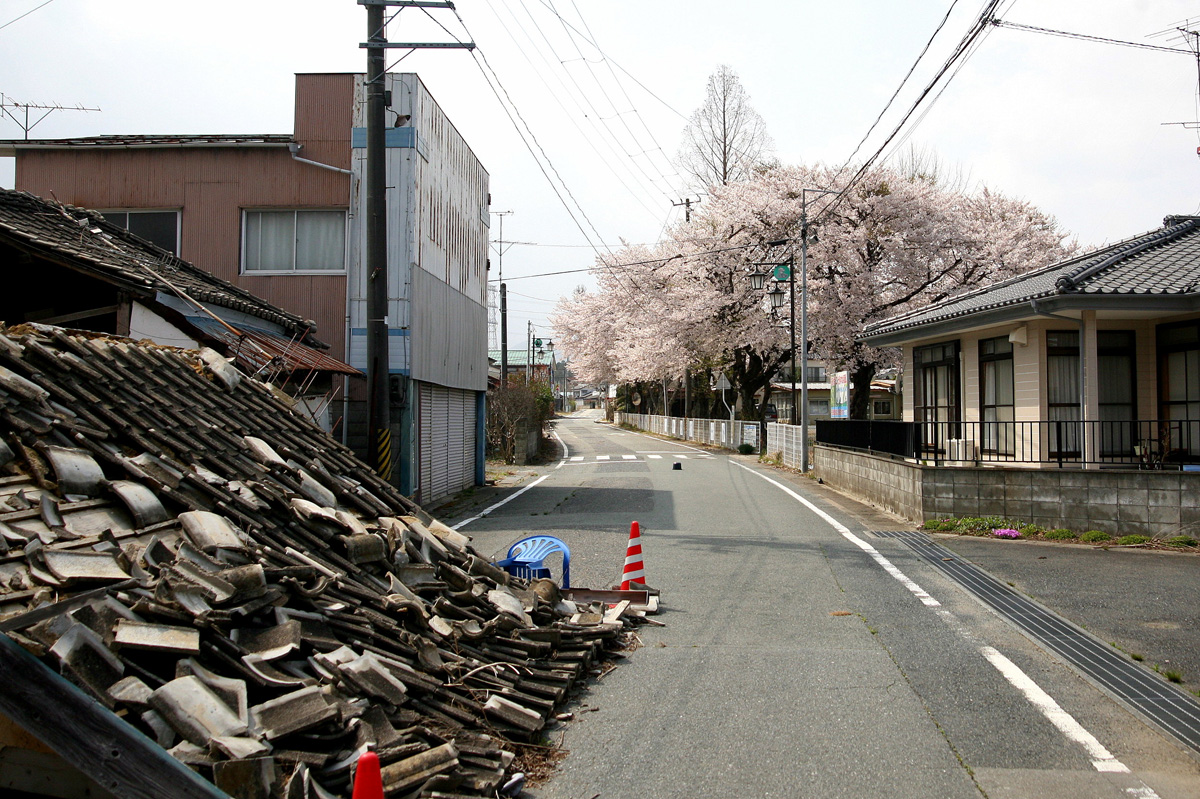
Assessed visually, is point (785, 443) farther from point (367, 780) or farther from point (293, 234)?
point (367, 780)

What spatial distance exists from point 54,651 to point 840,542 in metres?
10.3

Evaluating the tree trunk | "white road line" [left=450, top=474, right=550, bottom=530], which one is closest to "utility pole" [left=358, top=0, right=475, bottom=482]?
"white road line" [left=450, top=474, right=550, bottom=530]

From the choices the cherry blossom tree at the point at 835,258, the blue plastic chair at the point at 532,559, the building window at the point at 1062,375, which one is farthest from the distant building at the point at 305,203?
the cherry blossom tree at the point at 835,258

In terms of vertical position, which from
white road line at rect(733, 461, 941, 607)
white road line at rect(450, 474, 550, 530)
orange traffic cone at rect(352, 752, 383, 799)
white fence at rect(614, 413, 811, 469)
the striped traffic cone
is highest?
white fence at rect(614, 413, 811, 469)

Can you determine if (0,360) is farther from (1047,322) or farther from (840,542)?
(1047,322)

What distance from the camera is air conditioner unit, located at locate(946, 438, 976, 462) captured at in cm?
1652

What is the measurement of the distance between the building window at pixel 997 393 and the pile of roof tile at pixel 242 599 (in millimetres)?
11635

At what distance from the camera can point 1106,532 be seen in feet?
38.9

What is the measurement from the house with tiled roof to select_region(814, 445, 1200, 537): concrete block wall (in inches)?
0.8

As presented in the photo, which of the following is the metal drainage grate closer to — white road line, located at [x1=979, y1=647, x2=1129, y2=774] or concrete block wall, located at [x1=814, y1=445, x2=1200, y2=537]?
white road line, located at [x1=979, y1=647, x2=1129, y2=774]

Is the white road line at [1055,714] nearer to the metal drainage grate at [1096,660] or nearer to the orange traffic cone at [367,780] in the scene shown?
the metal drainage grate at [1096,660]

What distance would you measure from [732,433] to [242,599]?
35736mm

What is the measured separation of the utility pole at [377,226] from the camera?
39.6ft

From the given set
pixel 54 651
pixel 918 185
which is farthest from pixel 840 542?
pixel 918 185
